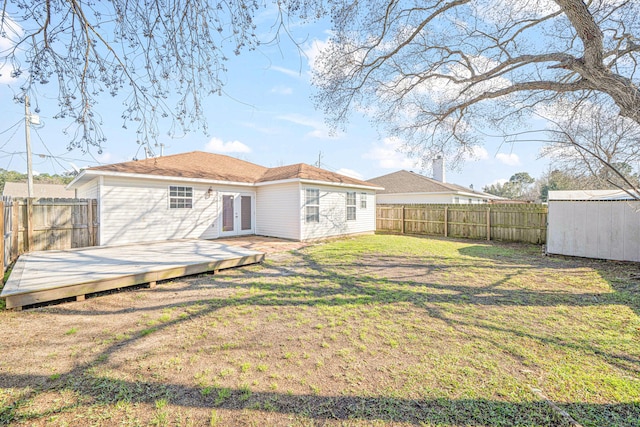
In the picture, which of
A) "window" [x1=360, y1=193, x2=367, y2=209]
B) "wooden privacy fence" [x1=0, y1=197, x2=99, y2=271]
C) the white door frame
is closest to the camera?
"wooden privacy fence" [x1=0, y1=197, x2=99, y2=271]

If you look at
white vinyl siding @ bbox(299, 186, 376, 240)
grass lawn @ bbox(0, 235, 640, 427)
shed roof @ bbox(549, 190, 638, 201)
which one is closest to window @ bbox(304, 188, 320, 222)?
white vinyl siding @ bbox(299, 186, 376, 240)

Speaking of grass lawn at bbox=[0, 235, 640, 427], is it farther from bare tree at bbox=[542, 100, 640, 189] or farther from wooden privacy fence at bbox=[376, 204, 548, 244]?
wooden privacy fence at bbox=[376, 204, 548, 244]

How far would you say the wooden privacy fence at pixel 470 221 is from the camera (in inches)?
438

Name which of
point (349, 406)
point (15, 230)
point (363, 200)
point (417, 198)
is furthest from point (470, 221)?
point (15, 230)

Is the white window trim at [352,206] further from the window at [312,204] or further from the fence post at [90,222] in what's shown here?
the fence post at [90,222]

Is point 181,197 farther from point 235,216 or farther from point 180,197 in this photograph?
point 235,216

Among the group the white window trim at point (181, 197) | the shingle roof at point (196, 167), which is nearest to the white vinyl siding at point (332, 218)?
the shingle roof at point (196, 167)

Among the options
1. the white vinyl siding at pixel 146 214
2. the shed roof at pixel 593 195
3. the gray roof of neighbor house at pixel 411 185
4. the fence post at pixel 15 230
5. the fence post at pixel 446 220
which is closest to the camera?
the fence post at pixel 15 230

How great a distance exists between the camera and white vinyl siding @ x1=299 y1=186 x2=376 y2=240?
11352mm

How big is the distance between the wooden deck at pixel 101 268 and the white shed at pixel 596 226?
938 centimetres

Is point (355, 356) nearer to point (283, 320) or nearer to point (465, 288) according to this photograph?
point (283, 320)

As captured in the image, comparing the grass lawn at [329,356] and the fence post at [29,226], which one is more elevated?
the fence post at [29,226]

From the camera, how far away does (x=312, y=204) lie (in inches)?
455

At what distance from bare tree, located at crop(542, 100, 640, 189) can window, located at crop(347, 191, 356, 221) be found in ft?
25.6
